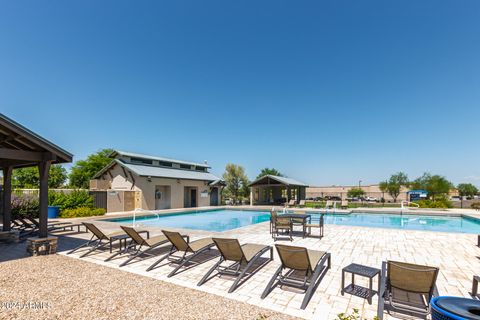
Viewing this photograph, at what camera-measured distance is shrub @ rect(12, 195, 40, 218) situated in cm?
1207

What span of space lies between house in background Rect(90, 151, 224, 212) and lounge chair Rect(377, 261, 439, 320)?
19135 millimetres

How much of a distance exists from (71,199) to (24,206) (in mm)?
4393

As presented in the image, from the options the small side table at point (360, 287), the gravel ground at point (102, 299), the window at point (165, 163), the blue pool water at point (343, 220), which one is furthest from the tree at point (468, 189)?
the gravel ground at point (102, 299)

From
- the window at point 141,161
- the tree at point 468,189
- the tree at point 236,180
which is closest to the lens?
the window at point 141,161

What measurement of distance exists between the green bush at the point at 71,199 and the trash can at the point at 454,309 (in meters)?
19.7

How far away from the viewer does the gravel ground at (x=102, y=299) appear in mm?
3539

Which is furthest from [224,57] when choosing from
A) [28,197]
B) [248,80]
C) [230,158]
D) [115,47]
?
[230,158]

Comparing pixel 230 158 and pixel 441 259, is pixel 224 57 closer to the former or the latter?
pixel 441 259

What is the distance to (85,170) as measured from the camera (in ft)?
133

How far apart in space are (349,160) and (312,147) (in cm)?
717

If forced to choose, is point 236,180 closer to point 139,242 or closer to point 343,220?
point 343,220

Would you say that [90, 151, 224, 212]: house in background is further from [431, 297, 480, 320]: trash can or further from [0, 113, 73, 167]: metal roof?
[431, 297, 480, 320]: trash can

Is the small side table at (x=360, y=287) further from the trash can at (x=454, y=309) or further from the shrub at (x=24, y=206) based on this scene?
Result: the shrub at (x=24, y=206)

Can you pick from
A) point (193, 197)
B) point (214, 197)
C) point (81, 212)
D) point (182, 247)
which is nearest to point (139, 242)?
point (182, 247)
